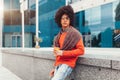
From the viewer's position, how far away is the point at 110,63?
392cm

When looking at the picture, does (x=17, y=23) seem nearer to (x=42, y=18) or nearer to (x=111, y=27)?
(x=42, y=18)

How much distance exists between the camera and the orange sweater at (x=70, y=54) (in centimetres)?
433

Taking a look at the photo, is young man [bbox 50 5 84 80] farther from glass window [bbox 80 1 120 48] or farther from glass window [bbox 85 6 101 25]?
glass window [bbox 85 6 101 25]

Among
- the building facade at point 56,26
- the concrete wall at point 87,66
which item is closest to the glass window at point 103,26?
the building facade at point 56,26

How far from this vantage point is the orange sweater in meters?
4.33

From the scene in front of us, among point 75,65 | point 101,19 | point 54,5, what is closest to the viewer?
point 75,65

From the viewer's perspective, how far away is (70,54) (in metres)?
4.34

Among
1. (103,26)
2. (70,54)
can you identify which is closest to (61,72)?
(70,54)

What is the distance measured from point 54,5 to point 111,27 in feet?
33.6

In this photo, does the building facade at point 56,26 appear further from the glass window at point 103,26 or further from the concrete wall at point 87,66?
the concrete wall at point 87,66

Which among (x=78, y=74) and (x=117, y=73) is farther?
(x=78, y=74)

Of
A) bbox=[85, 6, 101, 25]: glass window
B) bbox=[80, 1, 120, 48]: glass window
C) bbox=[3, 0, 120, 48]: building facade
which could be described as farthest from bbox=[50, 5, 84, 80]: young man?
bbox=[85, 6, 101, 25]: glass window

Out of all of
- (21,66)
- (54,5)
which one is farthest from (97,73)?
(54,5)

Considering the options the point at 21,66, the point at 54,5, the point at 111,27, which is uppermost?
the point at 54,5
